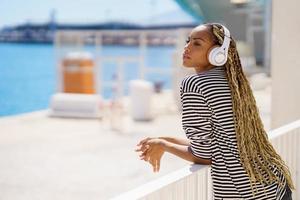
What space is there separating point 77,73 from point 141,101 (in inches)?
79.7

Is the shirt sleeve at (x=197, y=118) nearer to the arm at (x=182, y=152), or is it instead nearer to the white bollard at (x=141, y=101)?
the arm at (x=182, y=152)

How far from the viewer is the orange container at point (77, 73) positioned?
8727 mm

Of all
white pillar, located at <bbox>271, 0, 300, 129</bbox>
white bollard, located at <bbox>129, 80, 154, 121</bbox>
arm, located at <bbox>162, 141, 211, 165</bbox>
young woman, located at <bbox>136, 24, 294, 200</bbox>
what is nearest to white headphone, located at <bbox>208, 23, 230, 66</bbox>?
young woman, located at <bbox>136, 24, 294, 200</bbox>

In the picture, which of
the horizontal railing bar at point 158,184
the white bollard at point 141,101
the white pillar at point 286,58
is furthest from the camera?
the white bollard at point 141,101

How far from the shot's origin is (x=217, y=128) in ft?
4.29

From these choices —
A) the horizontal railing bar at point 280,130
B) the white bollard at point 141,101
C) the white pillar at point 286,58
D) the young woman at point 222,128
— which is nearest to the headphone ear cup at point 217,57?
the young woman at point 222,128

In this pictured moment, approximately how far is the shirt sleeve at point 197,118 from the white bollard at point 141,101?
585 cm

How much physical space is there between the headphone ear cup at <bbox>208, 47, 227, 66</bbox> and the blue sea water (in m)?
7.46

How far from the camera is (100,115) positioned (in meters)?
7.44

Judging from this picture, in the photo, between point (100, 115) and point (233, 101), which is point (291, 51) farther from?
point (100, 115)

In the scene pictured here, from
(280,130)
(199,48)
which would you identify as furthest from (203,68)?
(280,130)

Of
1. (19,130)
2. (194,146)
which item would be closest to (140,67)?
(19,130)

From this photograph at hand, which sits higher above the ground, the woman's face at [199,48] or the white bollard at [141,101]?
the woman's face at [199,48]

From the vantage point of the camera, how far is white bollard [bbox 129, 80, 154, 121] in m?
7.18
